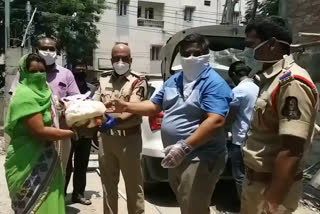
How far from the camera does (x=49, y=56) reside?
405 centimetres

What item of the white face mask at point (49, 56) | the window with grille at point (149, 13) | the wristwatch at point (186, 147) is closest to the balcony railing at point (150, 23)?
the window with grille at point (149, 13)

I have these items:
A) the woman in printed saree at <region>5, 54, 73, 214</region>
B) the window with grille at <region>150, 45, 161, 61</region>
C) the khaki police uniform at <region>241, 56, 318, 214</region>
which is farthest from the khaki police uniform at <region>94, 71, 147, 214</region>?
the window with grille at <region>150, 45, 161, 61</region>

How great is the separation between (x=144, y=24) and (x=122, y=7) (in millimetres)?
2208

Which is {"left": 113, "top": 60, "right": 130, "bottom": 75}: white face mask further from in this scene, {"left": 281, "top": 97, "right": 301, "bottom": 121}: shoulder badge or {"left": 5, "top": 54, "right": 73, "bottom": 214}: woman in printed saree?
{"left": 281, "top": 97, "right": 301, "bottom": 121}: shoulder badge

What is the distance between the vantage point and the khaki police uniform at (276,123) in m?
2.12

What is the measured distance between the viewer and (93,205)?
17.0ft

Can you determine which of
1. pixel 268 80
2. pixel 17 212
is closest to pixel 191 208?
pixel 268 80

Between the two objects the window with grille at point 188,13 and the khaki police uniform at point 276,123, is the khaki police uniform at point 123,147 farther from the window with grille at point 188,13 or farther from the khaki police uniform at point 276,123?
the window with grille at point 188,13

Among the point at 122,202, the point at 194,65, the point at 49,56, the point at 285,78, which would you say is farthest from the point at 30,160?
the point at 122,202

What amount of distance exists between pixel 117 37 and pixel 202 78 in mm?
31585

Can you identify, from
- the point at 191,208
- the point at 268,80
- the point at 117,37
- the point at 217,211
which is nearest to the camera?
the point at 268,80

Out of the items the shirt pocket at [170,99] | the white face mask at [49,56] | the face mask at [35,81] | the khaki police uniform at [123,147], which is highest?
the white face mask at [49,56]

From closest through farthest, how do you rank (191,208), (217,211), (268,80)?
1. (268,80)
2. (191,208)
3. (217,211)

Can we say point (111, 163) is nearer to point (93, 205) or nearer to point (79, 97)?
point (79, 97)
